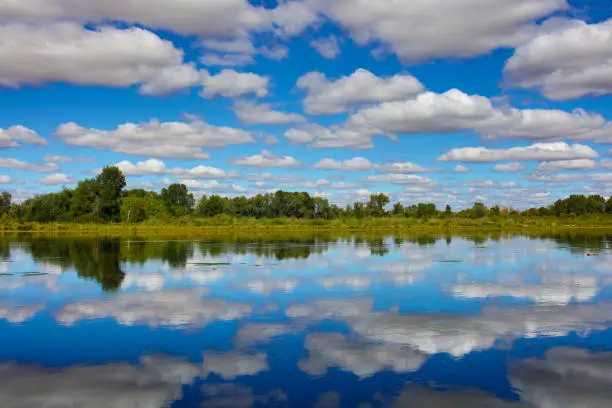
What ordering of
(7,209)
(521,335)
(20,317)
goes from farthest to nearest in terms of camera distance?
(7,209) → (20,317) → (521,335)

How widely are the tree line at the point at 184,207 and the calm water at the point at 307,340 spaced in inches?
3307

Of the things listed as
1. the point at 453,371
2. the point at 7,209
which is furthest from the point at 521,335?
the point at 7,209

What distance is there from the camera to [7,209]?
13338cm

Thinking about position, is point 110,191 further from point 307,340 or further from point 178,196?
point 307,340

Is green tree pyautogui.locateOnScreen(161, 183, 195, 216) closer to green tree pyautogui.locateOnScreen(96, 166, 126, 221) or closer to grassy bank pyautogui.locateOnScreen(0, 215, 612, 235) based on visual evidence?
green tree pyautogui.locateOnScreen(96, 166, 126, 221)

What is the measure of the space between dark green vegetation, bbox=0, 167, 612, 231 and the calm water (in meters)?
74.8

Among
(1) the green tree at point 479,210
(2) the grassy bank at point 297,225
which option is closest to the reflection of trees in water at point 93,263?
(2) the grassy bank at point 297,225

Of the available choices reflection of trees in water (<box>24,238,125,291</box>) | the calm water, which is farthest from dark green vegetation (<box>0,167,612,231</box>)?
the calm water

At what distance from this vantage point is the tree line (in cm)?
10675

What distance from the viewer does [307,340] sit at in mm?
13648

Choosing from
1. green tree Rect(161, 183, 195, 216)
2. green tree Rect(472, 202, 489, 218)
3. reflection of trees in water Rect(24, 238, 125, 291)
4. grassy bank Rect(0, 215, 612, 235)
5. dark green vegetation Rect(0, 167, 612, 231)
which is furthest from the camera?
green tree Rect(161, 183, 195, 216)

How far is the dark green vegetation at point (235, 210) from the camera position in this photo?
10412 centimetres

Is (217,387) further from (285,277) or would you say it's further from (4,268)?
(4,268)

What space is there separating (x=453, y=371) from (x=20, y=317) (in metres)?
13.3
